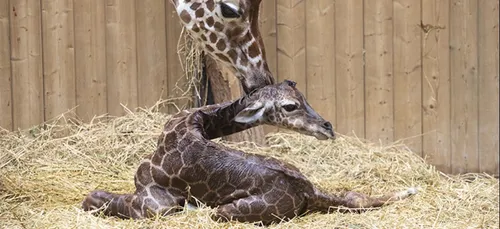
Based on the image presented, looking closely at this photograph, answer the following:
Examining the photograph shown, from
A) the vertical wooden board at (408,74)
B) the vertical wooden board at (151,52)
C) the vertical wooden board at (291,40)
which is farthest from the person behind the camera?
the vertical wooden board at (408,74)

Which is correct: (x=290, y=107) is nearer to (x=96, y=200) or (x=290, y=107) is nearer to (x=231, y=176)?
(x=231, y=176)

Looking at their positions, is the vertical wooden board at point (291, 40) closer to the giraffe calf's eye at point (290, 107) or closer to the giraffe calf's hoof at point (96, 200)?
the giraffe calf's eye at point (290, 107)

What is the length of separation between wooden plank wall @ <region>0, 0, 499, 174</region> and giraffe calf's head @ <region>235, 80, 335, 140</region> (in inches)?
70.2

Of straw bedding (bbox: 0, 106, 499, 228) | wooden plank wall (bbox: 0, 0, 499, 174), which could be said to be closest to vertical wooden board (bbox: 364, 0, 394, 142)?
wooden plank wall (bbox: 0, 0, 499, 174)

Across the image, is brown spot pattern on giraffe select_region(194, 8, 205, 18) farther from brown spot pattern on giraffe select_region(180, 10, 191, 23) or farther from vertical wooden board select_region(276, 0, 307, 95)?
vertical wooden board select_region(276, 0, 307, 95)

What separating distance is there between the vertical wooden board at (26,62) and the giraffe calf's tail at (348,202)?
2636 mm

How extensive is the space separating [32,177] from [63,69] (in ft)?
3.46

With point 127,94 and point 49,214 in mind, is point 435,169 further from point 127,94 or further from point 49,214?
point 49,214

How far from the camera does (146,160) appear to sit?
4.33 metres

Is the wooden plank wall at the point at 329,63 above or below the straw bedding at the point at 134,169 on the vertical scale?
above

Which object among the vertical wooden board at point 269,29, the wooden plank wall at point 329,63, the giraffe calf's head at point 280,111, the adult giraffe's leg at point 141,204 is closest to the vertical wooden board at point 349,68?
the wooden plank wall at point 329,63

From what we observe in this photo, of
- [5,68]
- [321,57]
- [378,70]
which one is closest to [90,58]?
[5,68]

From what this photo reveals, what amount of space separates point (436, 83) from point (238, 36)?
2.61 meters

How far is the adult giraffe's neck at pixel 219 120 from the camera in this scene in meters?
4.33
